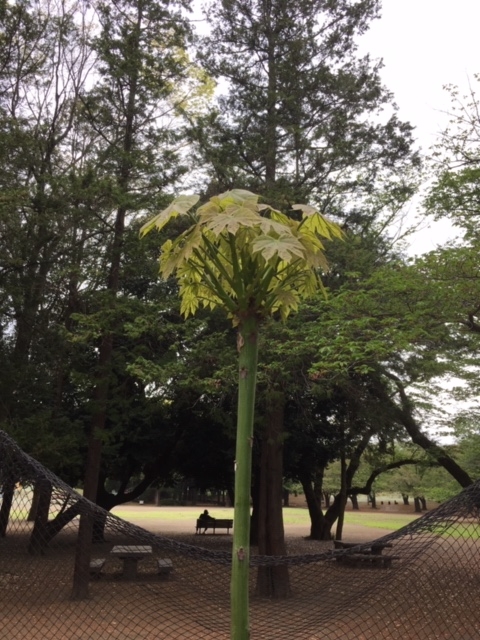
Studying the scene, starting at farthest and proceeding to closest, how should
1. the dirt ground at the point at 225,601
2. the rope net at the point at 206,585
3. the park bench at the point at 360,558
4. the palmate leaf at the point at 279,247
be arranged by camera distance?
the dirt ground at the point at 225,601 < the park bench at the point at 360,558 < the rope net at the point at 206,585 < the palmate leaf at the point at 279,247

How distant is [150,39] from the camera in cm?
862

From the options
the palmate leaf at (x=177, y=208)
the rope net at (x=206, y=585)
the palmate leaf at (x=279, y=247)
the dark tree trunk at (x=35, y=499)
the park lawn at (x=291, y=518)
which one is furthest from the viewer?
the park lawn at (x=291, y=518)

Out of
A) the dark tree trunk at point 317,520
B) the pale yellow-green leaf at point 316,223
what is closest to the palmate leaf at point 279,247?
the pale yellow-green leaf at point 316,223

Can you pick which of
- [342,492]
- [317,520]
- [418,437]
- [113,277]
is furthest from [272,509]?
[317,520]

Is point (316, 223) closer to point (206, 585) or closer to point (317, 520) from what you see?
point (206, 585)

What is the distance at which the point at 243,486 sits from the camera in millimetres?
1812

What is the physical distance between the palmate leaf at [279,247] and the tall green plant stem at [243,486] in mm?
257

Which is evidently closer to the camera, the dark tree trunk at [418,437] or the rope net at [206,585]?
the rope net at [206,585]

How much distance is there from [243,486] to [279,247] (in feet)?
2.37

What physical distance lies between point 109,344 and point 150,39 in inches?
174

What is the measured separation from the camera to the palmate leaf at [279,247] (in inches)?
67.4

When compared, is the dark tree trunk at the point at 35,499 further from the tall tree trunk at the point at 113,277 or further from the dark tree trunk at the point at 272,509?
the dark tree trunk at the point at 272,509

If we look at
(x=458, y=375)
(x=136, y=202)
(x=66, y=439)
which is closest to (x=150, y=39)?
(x=136, y=202)

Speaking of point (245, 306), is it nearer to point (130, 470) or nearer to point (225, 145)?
point (225, 145)
